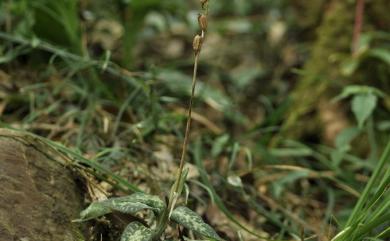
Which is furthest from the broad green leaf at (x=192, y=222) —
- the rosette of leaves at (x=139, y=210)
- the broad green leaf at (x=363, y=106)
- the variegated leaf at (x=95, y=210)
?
the broad green leaf at (x=363, y=106)

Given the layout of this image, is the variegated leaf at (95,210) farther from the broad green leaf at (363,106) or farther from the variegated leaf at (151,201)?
the broad green leaf at (363,106)

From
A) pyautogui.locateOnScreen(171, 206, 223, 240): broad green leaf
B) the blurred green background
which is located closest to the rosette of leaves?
pyautogui.locateOnScreen(171, 206, 223, 240): broad green leaf

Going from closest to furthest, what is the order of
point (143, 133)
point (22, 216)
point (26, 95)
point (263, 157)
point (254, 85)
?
point (22, 216) < point (143, 133) < point (26, 95) < point (263, 157) < point (254, 85)

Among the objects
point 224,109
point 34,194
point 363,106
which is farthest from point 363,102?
point 34,194

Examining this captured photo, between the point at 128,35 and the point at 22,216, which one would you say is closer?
the point at 22,216

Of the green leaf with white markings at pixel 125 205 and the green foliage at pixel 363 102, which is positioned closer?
the green leaf with white markings at pixel 125 205

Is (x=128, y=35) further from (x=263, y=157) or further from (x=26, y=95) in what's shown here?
(x=263, y=157)

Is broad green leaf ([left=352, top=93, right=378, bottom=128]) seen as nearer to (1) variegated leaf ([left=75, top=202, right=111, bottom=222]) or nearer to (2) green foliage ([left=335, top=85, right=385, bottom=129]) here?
(2) green foliage ([left=335, top=85, right=385, bottom=129])

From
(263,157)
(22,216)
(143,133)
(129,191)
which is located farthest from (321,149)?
(22,216)
